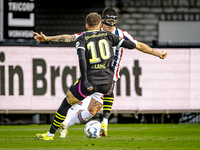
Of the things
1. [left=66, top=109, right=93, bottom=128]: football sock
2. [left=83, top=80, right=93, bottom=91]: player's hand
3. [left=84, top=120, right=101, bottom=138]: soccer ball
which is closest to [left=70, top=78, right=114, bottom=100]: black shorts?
[left=83, top=80, right=93, bottom=91]: player's hand

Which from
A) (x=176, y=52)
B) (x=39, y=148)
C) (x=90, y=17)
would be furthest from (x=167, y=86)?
(x=39, y=148)

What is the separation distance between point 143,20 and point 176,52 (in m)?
7.54

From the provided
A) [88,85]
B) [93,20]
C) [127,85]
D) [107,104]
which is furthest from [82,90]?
[127,85]

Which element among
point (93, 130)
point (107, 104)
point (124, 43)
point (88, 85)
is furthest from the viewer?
point (107, 104)

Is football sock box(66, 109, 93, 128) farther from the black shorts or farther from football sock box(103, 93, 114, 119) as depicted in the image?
the black shorts

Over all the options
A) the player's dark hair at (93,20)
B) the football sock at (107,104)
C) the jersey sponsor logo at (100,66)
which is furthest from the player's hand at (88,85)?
the football sock at (107,104)

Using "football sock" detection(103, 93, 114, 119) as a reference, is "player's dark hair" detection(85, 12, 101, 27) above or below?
above

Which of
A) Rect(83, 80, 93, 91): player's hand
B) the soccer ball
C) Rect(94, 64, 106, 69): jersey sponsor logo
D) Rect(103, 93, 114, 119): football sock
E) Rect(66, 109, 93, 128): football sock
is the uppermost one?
Rect(94, 64, 106, 69): jersey sponsor logo

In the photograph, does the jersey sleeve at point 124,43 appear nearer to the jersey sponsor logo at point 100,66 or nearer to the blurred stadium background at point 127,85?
the jersey sponsor logo at point 100,66

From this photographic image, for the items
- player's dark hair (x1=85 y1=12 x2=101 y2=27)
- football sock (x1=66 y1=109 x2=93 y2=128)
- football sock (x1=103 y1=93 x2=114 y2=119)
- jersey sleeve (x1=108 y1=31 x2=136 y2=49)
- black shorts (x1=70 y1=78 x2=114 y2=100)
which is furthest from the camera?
football sock (x1=103 y1=93 x2=114 y2=119)

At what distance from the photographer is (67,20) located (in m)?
19.2

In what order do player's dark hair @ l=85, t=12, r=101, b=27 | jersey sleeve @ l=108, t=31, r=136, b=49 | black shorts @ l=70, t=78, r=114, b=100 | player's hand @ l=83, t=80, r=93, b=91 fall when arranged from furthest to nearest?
1. player's dark hair @ l=85, t=12, r=101, b=27
2. jersey sleeve @ l=108, t=31, r=136, b=49
3. black shorts @ l=70, t=78, r=114, b=100
4. player's hand @ l=83, t=80, r=93, b=91

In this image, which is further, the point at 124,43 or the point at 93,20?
the point at 93,20

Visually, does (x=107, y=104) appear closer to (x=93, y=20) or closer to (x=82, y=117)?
(x=82, y=117)
